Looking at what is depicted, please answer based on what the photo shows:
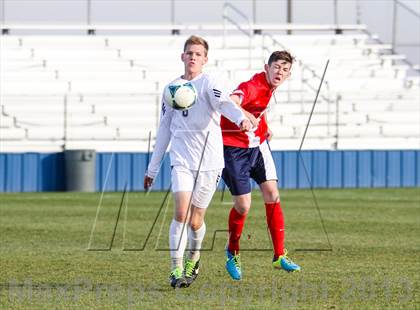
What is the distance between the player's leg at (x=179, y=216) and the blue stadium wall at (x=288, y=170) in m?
17.8

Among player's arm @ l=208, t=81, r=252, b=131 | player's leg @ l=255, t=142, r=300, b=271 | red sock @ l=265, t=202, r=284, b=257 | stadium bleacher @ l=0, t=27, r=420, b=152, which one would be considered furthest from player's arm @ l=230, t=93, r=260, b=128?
stadium bleacher @ l=0, t=27, r=420, b=152

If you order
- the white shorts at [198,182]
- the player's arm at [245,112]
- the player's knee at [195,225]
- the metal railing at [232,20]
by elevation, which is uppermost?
the metal railing at [232,20]

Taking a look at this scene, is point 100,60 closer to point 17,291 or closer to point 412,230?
point 412,230

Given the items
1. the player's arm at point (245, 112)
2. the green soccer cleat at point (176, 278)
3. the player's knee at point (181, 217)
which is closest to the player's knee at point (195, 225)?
the player's knee at point (181, 217)

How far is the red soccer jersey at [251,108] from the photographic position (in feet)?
36.6

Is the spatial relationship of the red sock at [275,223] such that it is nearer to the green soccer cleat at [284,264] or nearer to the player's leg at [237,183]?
the green soccer cleat at [284,264]

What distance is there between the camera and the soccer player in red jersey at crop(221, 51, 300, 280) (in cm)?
1105

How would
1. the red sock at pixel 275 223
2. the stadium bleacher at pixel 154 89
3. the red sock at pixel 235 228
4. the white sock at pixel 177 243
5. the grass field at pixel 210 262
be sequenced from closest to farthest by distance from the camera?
the grass field at pixel 210 262 → the white sock at pixel 177 243 → the red sock at pixel 235 228 → the red sock at pixel 275 223 → the stadium bleacher at pixel 154 89

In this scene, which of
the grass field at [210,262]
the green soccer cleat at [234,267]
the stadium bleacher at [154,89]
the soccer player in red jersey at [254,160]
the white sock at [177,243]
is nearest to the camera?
the grass field at [210,262]

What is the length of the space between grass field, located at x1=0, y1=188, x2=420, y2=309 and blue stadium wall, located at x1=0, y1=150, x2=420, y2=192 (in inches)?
253

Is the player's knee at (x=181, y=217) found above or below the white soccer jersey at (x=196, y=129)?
below

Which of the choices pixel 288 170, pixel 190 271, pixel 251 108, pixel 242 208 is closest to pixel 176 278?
pixel 190 271

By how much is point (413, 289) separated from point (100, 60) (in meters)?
27.2

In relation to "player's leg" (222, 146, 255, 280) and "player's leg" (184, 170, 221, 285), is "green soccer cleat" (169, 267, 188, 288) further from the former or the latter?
"player's leg" (222, 146, 255, 280)
